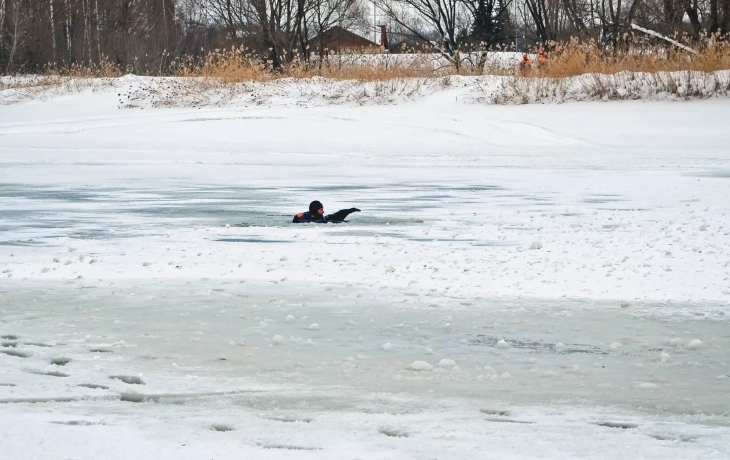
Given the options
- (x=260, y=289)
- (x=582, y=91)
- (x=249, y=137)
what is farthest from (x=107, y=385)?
(x=582, y=91)

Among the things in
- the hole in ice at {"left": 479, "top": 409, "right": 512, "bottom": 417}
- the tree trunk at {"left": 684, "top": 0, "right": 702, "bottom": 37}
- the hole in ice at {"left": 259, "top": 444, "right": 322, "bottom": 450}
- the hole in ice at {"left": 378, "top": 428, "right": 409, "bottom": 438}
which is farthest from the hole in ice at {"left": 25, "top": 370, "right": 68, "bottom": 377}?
the tree trunk at {"left": 684, "top": 0, "right": 702, "bottom": 37}

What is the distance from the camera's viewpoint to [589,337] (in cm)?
386

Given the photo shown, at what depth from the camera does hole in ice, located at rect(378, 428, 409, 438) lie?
265 centimetres

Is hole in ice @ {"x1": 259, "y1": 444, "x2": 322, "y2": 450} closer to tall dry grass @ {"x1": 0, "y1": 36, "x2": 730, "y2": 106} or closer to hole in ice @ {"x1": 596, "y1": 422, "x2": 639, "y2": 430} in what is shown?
hole in ice @ {"x1": 596, "y1": 422, "x2": 639, "y2": 430}

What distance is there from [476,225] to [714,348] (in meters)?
3.40

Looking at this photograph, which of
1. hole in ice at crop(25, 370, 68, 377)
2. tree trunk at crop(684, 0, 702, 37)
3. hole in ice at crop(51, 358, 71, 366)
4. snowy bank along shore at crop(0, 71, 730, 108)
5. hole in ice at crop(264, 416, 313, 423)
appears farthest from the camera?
tree trunk at crop(684, 0, 702, 37)

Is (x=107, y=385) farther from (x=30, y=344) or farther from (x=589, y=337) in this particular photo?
(x=589, y=337)

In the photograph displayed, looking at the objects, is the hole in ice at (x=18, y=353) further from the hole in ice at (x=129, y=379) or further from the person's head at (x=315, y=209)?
the person's head at (x=315, y=209)

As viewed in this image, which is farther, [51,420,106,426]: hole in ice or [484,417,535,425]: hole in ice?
[484,417,535,425]: hole in ice

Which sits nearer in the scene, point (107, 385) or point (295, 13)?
point (107, 385)

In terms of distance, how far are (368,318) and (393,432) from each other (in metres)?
1.52

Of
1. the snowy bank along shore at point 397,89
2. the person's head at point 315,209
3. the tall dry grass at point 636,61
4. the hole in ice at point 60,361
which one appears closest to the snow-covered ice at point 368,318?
the hole in ice at point 60,361

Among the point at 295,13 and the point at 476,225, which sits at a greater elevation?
the point at 295,13

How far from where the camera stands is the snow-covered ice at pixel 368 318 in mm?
2693
